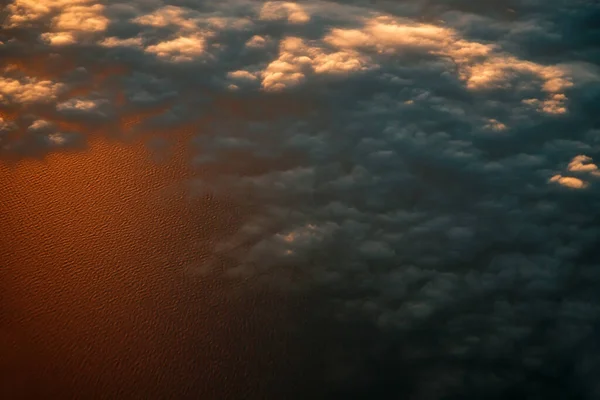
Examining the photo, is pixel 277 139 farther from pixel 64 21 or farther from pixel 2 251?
pixel 64 21

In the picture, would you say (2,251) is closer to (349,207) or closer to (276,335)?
(276,335)

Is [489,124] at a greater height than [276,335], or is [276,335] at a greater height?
[489,124]

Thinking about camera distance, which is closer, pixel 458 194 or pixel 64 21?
pixel 458 194

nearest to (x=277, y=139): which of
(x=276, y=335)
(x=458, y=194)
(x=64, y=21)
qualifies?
(x=458, y=194)

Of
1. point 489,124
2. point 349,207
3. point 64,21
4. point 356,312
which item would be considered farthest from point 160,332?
point 64,21

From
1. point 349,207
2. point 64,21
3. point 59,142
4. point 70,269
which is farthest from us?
point 64,21

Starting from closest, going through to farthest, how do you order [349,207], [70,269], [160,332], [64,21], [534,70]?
[160,332]
[70,269]
[349,207]
[534,70]
[64,21]
